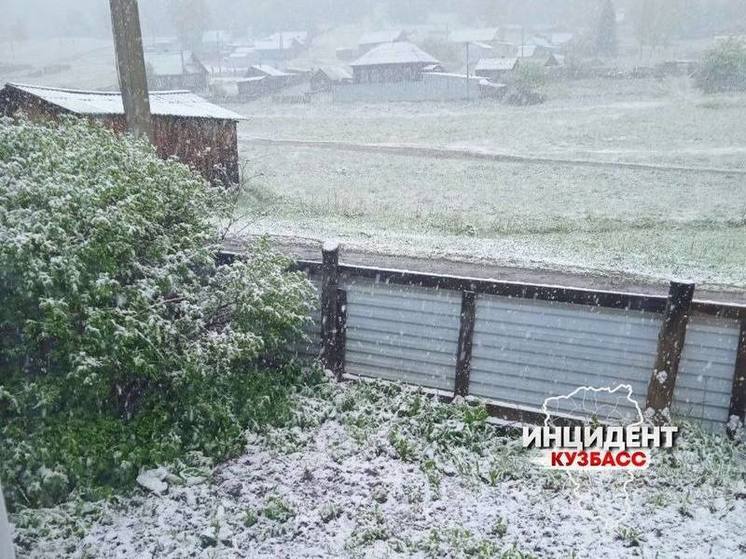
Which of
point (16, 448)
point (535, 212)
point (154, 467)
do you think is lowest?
point (535, 212)

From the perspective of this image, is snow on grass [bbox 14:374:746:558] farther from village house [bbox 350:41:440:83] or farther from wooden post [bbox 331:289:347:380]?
village house [bbox 350:41:440:83]

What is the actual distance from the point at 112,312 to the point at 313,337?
2.66m

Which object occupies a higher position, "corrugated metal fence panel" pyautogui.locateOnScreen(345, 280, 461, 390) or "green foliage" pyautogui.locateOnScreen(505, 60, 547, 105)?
"green foliage" pyautogui.locateOnScreen(505, 60, 547, 105)

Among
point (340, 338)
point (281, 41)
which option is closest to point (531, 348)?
A: point (340, 338)

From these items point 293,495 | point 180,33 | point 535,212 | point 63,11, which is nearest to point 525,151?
point 535,212

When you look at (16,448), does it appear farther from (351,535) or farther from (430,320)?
(430,320)

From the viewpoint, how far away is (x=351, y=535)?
481 cm

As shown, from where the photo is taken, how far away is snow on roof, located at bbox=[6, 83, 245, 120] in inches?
668

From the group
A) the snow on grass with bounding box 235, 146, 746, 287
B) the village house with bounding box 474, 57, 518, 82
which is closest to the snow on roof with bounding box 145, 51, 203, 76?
the village house with bounding box 474, 57, 518, 82

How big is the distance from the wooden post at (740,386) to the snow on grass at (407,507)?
342mm

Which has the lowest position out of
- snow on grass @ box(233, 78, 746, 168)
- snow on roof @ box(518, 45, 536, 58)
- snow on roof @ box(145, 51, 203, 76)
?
snow on grass @ box(233, 78, 746, 168)

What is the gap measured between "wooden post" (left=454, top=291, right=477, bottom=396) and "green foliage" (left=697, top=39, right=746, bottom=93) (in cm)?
4962

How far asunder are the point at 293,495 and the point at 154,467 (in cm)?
129
